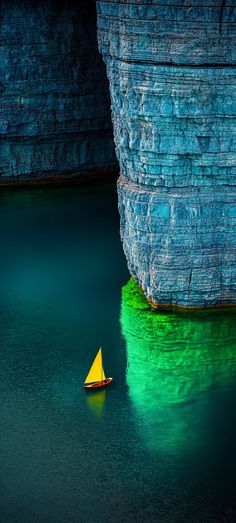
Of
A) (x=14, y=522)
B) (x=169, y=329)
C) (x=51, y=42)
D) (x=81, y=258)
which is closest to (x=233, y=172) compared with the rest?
(x=169, y=329)

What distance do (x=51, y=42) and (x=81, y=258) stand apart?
8.95 meters

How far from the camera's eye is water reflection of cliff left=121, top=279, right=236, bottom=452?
18219 millimetres

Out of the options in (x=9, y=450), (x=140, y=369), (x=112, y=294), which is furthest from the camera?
(x=112, y=294)

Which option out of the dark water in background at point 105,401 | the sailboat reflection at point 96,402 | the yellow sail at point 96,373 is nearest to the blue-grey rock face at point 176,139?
the dark water in background at point 105,401

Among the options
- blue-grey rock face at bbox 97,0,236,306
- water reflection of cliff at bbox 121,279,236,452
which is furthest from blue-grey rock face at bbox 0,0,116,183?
water reflection of cliff at bbox 121,279,236,452

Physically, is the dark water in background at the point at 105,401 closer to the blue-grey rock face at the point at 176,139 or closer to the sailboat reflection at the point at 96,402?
the sailboat reflection at the point at 96,402

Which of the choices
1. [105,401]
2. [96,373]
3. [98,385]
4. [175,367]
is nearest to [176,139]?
[175,367]

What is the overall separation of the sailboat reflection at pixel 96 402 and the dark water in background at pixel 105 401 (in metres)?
0.03

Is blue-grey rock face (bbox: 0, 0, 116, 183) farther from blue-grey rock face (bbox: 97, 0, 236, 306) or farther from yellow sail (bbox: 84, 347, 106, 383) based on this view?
yellow sail (bbox: 84, 347, 106, 383)

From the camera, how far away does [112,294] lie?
24250mm

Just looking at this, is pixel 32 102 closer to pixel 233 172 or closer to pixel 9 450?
pixel 233 172

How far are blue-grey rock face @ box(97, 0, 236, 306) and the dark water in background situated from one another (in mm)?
1267

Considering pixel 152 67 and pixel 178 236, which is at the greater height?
pixel 152 67

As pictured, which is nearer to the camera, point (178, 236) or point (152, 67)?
point (152, 67)
